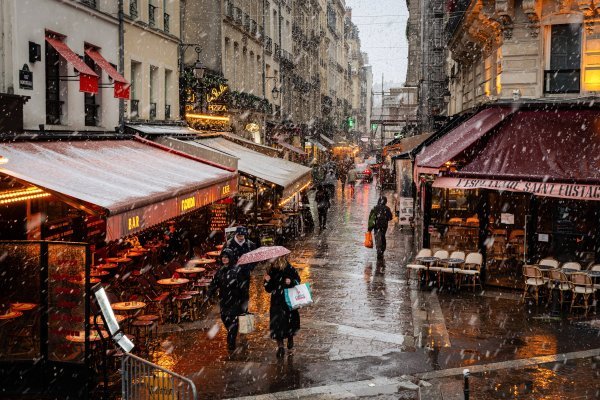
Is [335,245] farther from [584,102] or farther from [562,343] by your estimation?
[562,343]

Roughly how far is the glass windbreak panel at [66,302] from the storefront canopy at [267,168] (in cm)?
1007

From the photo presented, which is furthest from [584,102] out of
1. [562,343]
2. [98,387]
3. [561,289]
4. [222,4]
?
[222,4]

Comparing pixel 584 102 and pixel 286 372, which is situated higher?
pixel 584 102

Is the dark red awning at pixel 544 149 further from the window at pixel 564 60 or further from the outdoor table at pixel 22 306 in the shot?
the outdoor table at pixel 22 306

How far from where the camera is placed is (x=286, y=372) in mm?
11188

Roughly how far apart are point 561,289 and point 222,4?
20.7 metres

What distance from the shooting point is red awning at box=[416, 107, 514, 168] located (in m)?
17.5

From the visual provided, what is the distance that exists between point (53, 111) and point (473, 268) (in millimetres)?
10486

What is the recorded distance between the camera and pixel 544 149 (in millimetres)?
17000

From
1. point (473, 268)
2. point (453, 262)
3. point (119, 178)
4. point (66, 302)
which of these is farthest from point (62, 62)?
point (473, 268)

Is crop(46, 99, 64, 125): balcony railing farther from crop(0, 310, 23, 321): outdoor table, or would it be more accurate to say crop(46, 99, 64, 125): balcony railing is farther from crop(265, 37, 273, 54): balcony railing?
crop(265, 37, 273, 54): balcony railing

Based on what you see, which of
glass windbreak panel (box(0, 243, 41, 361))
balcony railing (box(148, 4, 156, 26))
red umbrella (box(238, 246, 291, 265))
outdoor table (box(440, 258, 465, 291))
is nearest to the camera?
glass windbreak panel (box(0, 243, 41, 361))

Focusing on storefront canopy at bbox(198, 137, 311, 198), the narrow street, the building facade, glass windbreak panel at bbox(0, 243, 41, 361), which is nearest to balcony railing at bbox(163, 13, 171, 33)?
storefront canopy at bbox(198, 137, 311, 198)

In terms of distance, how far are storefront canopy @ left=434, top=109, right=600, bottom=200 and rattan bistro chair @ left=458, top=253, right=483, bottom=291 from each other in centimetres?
199
